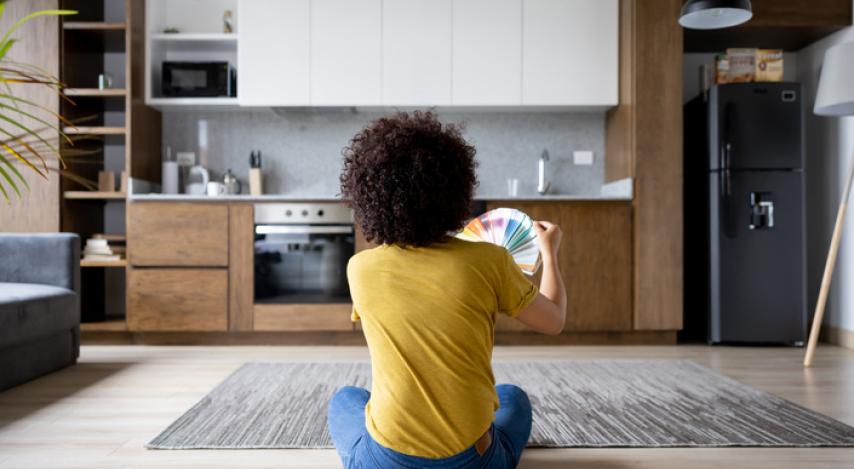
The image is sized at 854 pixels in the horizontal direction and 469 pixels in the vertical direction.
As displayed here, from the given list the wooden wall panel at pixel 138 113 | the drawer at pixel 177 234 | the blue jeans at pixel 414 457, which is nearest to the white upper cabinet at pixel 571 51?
the drawer at pixel 177 234

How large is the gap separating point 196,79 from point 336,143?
38.6 inches

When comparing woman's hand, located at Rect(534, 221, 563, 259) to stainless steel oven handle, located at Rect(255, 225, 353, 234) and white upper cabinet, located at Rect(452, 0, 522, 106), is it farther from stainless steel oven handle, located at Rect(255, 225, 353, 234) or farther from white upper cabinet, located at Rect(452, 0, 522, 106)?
white upper cabinet, located at Rect(452, 0, 522, 106)

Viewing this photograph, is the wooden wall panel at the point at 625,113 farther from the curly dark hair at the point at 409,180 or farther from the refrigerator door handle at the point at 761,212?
the curly dark hair at the point at 409,180

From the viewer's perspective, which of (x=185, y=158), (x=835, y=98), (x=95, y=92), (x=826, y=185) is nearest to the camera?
(x=835, y=98)

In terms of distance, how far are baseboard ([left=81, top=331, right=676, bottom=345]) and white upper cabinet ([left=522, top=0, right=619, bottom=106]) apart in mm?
1452

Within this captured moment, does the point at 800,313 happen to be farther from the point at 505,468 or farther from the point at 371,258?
the point at 371,258

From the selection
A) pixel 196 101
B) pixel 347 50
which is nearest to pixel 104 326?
pixel 196 101

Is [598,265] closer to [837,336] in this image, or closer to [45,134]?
[837,336]

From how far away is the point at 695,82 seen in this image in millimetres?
Result: 4734

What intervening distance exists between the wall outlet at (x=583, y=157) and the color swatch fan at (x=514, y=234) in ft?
10.6

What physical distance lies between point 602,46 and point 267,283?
8.22 feet

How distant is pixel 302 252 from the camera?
4039 millimetres

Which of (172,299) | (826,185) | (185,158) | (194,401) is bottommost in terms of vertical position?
(194,401)

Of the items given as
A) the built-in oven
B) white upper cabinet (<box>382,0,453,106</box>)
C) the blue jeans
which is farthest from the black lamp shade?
the blue jeans
